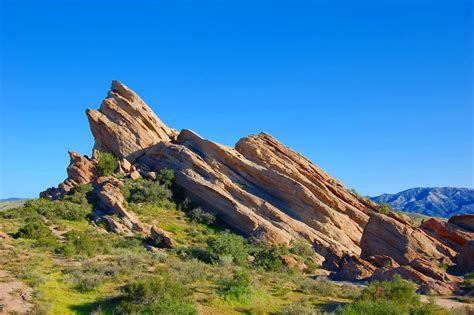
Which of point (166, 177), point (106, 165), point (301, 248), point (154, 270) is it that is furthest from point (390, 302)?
point (106, 165)

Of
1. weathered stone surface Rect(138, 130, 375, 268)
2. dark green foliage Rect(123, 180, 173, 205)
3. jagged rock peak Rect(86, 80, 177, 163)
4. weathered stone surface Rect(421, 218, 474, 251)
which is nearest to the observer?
weathered stone surface Rect(421, 218, 474, 251)

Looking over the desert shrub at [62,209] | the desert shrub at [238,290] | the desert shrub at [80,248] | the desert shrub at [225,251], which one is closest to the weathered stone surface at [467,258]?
the desert shrub at [225,251]

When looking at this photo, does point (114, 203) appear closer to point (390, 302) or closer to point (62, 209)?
point (62, 209)

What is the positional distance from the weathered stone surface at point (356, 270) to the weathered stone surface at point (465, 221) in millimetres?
9735

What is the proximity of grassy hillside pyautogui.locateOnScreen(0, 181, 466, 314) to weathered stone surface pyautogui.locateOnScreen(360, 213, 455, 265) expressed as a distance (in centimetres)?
438

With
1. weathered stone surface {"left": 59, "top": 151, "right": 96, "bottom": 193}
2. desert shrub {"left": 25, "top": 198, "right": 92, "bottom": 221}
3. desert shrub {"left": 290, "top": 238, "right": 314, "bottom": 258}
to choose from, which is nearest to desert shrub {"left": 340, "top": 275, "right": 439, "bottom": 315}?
Answer: desert shrub {"left": 290, "top": 238, "right": 314, "bottom": 258}

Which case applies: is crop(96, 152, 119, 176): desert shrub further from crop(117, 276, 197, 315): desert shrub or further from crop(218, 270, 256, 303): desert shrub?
crop(117, 276, 197, 315): desert shrub

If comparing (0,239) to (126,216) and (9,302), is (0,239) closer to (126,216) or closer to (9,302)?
(126,216)

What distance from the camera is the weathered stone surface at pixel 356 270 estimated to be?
23.8m

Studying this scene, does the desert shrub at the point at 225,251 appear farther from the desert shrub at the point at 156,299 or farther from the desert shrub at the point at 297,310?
the desert shrub at the point at 297,310

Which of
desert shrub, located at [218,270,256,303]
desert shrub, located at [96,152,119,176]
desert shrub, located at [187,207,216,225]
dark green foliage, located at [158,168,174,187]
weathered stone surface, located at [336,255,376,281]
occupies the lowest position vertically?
desert shrub, located at [218,270,256,303]

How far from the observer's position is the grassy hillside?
15.2 m

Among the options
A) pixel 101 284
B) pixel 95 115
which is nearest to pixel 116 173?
pixel 95 115

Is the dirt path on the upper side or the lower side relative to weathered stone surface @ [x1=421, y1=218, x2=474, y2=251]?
lower
